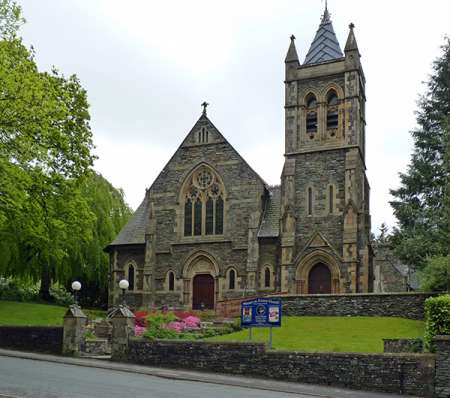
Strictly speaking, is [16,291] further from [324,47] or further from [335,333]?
[335,333]

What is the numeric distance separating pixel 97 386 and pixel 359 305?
54.5ft

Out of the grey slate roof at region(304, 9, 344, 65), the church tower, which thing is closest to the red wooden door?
the church tower

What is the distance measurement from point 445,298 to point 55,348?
14.1 metres

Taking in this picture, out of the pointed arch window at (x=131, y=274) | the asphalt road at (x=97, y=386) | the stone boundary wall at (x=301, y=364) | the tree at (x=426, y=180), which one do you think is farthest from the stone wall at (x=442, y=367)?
the pointed arch window at (x=131, y=274)

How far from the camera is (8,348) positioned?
2570 cm

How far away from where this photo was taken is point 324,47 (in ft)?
132

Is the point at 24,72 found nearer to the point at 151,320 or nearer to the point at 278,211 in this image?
the point at 151,320

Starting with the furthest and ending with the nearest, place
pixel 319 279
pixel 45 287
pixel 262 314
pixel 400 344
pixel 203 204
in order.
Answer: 1. pixel 45 287
2. pixel 203 204
3. pixel 319 279
4. pixel 262 314
5. pixel 400 344

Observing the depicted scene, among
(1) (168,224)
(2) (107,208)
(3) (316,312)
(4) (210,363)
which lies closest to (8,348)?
(4) (210,363)

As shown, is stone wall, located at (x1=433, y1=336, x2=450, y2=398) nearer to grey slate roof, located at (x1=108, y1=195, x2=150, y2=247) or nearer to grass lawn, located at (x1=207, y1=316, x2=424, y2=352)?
grass lawn, located at (x1=207, y1=316, x2=424, y2=352)

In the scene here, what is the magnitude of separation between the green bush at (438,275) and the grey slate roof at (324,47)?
52.9 ft

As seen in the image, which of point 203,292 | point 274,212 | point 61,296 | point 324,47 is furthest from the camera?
point 61,296

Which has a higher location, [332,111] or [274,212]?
[332,111]

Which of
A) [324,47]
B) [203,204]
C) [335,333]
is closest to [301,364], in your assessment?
[335,333]
